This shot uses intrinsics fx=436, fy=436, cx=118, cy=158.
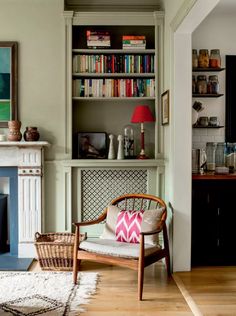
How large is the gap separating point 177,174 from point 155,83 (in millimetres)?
1109

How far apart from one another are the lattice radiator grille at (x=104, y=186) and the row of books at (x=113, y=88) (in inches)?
32.6

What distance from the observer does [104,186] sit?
15.6ft

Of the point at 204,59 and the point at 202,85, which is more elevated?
the point at 204,59

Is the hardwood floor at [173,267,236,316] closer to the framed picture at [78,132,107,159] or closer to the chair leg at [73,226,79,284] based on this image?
the chair leg at [73,226,79,284]

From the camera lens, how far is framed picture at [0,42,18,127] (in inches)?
184

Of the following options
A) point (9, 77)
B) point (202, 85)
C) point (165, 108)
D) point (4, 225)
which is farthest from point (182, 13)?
point (4, 225)

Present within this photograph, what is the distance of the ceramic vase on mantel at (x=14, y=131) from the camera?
4.55m

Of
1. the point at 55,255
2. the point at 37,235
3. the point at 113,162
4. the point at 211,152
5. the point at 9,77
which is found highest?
the point at 9,77

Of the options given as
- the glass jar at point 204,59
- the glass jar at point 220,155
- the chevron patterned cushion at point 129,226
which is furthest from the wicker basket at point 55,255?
the glass jar at point 204,59

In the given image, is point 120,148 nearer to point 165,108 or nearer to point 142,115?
point 142,115

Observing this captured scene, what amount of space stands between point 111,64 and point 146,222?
1822mm

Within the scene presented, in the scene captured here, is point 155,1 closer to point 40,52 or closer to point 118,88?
point 118,88

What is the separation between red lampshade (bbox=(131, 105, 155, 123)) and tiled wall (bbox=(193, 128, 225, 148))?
562 mm

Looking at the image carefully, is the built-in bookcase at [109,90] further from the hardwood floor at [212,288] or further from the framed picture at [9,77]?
the hardwood floor at [212,288]
